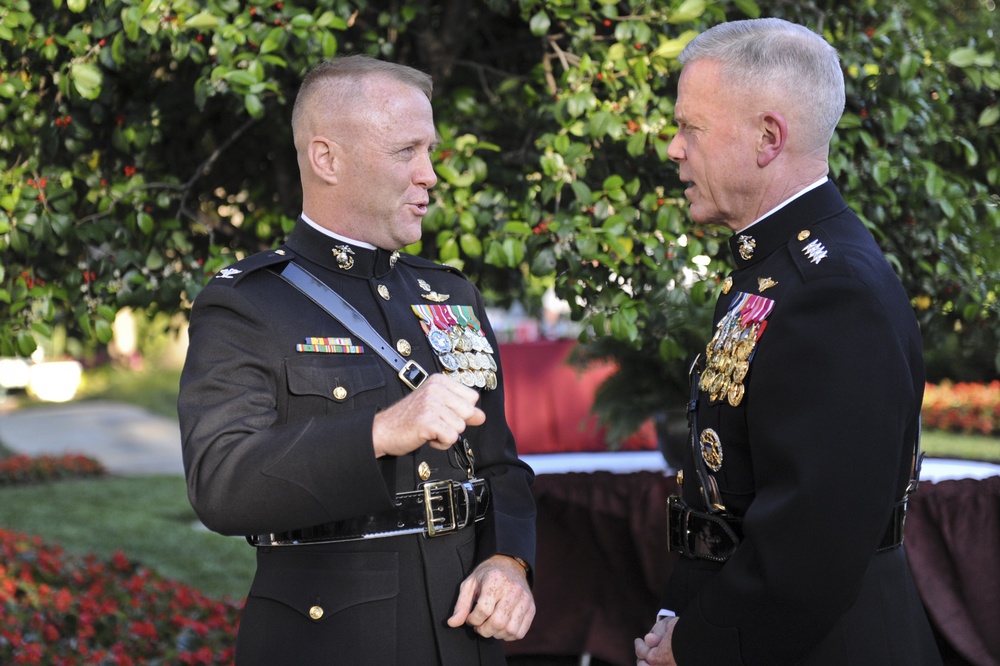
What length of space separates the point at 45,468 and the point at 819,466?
9952 millimetres

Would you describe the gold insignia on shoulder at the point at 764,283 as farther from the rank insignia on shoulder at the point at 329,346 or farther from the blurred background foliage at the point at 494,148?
the blurred background foliage at the point at 494,148

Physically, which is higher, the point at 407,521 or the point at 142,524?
the point at 407,521

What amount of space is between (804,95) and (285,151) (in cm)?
227

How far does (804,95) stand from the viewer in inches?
74.0

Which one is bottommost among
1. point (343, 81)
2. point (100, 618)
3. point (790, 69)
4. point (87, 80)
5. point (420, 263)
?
point (100, 618)

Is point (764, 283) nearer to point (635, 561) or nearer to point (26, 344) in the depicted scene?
point (635, 561)

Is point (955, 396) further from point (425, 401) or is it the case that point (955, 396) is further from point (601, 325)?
point (425, 401)

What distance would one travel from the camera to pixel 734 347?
75.8 inches

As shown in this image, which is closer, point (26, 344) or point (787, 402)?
point (787, 402)

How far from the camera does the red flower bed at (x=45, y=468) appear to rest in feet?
32.8

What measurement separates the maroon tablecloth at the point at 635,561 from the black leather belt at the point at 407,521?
4.40 feet

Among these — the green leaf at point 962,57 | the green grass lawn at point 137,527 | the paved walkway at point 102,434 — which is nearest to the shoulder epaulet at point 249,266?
the green leaf at point 962,57

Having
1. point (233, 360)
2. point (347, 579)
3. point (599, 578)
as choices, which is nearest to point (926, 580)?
point (599, 578)

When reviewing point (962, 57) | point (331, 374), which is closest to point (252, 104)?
point (331, 374)
